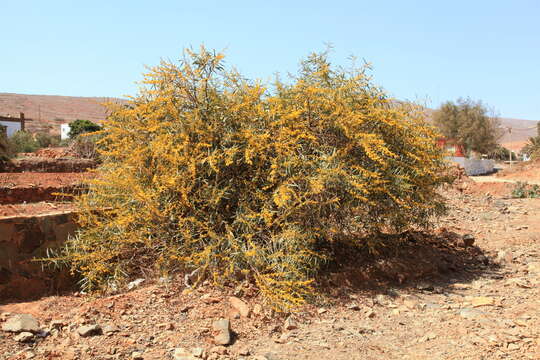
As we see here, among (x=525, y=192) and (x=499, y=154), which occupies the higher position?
(x=499, y=154)

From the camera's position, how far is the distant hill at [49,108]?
56.2 meters

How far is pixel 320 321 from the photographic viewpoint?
4590 mm

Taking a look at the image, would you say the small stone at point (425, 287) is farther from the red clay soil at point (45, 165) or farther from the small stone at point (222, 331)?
the red clay soil at point (45, 165)

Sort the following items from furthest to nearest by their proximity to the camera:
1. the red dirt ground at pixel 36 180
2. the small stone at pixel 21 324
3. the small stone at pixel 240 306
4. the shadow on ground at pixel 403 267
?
the red dirt ground at pixel 36 180, the shadow on ground at pixel 403 267, the small stone at pixel 240 306, the small stone at pixel 21 324

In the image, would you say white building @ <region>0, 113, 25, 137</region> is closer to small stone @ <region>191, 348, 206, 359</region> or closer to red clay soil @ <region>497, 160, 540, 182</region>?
red clay soil @ <region>497, 160, 540, 182</region>

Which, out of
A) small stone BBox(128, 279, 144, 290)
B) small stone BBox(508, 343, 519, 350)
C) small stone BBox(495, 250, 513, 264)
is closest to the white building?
small stone BBox(128, 279, 144, 290)

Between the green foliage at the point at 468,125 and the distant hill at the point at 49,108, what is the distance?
3542 cm

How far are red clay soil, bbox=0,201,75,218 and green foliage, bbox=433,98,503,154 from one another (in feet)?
126

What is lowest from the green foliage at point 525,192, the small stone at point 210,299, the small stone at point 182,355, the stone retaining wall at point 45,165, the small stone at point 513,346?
the small stone at point 182,355

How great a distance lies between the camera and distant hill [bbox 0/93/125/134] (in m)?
56.2

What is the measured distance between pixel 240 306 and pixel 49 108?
65271mm

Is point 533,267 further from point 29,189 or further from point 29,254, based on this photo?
point 29,189

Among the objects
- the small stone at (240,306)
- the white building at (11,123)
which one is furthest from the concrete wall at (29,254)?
the white building at (11,123)

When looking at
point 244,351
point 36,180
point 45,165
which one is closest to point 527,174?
point 45,165
